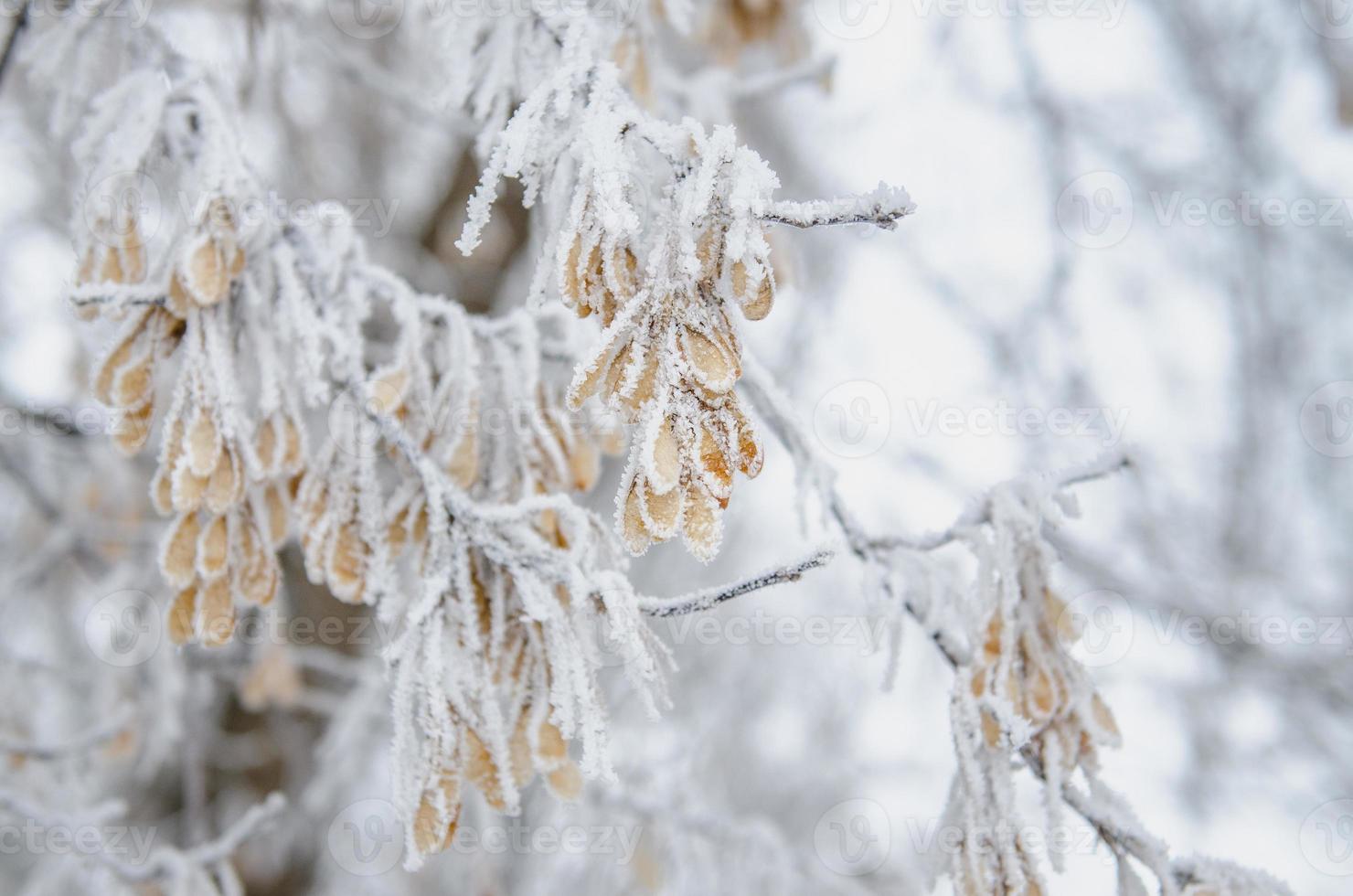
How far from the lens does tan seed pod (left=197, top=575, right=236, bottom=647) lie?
1115 mm

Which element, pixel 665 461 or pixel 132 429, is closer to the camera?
pixel 665 461

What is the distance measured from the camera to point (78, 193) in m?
1.22

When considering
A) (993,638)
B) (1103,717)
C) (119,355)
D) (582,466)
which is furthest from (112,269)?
(1103,717)

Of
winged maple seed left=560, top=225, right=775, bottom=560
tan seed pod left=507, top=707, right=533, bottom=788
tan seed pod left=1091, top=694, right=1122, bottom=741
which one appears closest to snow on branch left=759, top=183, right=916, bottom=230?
winged maple seed left=560, top=225, right=775, bottom=560

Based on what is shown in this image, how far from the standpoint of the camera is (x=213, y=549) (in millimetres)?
1119

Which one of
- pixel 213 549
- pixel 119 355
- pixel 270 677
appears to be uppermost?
pixel 119 355

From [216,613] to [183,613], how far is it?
6 centimetres

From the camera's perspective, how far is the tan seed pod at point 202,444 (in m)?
1.07

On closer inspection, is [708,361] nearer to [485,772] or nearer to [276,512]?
[485,772]

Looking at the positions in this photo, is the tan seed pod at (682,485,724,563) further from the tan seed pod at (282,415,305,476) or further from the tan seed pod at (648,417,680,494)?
the tan seed pod at (282,415,305,476)

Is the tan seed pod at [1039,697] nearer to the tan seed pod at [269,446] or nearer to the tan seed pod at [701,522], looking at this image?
the tan seed pod at [701,522]

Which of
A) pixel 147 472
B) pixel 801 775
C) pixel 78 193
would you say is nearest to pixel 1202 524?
pixel 801 775

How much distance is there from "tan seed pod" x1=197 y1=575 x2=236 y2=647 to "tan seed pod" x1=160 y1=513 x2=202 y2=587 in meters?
0.03

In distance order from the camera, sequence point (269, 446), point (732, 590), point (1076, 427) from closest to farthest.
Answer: point (732, 590) < point (269, 446) < point (1076, 427)
